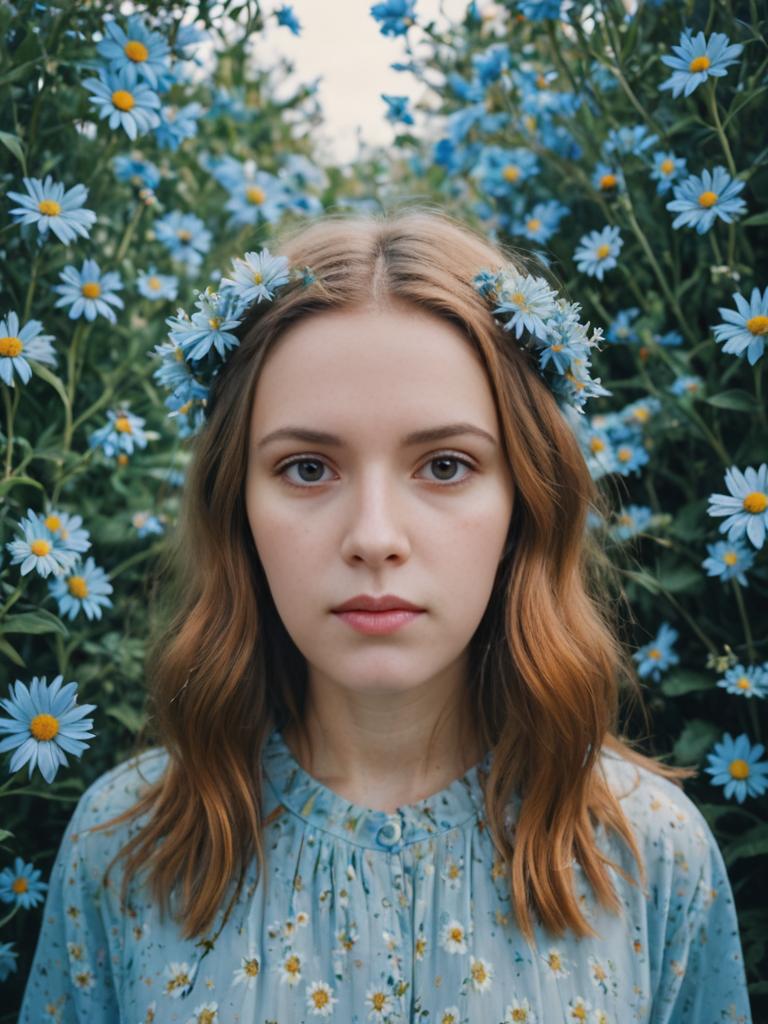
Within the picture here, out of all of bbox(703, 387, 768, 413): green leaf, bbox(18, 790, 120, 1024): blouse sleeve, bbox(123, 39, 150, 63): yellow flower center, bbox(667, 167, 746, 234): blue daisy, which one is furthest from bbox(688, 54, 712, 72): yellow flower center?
bbox(18, 790, 120, 1024): blouse sleeve

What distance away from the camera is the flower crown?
4.00 feet

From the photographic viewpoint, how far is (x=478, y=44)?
1.94 m

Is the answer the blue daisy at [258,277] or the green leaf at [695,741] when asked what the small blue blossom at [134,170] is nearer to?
the blue daisy at [258,277]

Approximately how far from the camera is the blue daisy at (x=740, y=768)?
1344mm

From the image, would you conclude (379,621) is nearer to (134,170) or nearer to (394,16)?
(134,170)

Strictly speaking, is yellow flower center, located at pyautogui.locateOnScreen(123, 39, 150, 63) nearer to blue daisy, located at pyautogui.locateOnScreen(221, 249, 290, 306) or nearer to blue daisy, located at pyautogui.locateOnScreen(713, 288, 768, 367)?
blue daisy, located at pyautogui.locateOnScreen(221, 249, 290, 306)

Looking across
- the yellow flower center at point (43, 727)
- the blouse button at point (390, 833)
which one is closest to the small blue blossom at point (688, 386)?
the blouse button at point (390, 833)

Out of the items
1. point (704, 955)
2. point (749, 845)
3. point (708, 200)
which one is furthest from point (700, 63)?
point (704, 955)

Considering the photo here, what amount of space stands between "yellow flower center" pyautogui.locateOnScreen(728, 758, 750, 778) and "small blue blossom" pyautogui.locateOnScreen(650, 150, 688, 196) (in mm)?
835

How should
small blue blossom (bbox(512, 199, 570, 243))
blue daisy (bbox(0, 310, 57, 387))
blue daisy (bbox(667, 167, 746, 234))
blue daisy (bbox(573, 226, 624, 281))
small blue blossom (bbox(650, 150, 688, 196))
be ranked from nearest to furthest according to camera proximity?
blue daisy (bbox(0, 310, 57, 387)) < blue daisy (bbox(667, 167, 746, 234)) < small blue blossom (bbox(650, 150, 688, 196)) < blue daisy (bbox(573, 226, 624, 281)) < small blue blossom (bbox(512, 199, 570, 243))

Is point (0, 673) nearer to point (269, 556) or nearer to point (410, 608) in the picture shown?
point (269, 556)

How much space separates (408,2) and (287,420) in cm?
104

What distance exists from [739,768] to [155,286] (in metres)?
1.18

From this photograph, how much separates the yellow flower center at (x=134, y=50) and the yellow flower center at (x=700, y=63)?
0.75 meters
